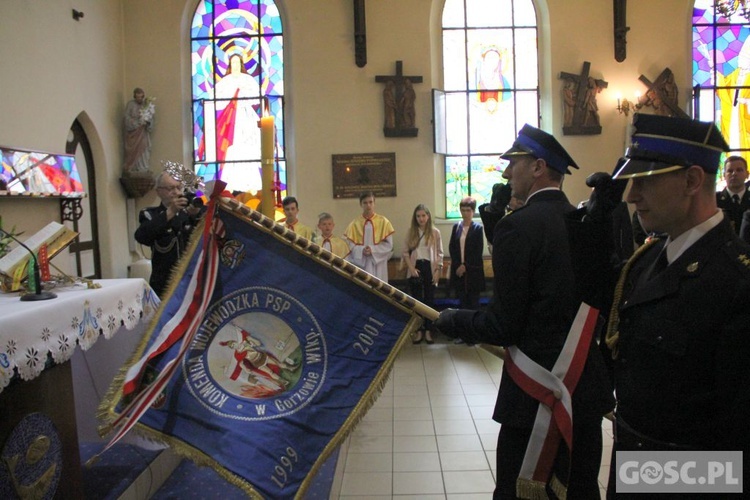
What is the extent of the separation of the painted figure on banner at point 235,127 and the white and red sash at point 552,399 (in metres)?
6.31

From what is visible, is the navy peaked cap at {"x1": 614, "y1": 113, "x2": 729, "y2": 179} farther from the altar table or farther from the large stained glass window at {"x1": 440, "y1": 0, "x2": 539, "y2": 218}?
the large stained glass window at {"x1": 440, "y1": 0, "x2": 539, "y2": 218}

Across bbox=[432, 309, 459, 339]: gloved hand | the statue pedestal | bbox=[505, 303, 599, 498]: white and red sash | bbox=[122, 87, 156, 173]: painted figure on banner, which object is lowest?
bbox=[505, 303, 599, 498]: white and red sash

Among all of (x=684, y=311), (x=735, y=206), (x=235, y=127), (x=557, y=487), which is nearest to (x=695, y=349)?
(x=684, y=311)

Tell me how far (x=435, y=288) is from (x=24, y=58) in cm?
460

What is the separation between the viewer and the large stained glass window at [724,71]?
7.51m

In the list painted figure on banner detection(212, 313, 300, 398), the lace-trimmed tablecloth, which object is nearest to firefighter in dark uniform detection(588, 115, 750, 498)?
painted figure on banner detection(212, 313, 300, 398)

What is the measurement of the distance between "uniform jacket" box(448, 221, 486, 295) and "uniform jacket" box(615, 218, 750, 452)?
16.3 feet

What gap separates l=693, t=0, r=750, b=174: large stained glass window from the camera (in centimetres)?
751

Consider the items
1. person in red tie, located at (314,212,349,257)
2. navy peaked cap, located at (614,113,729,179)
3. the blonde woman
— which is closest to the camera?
navy peaked cap, located at (614,113,729,179)

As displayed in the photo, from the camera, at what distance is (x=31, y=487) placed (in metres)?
2.04

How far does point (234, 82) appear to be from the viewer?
25.4ft

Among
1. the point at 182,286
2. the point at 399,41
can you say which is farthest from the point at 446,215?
the point at 182,286

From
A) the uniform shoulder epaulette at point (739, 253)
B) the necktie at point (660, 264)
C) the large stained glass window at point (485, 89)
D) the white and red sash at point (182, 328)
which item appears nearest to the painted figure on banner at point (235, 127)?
the large stained glass window at point (485, 89)

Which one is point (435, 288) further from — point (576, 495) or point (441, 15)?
point (576, 495)
